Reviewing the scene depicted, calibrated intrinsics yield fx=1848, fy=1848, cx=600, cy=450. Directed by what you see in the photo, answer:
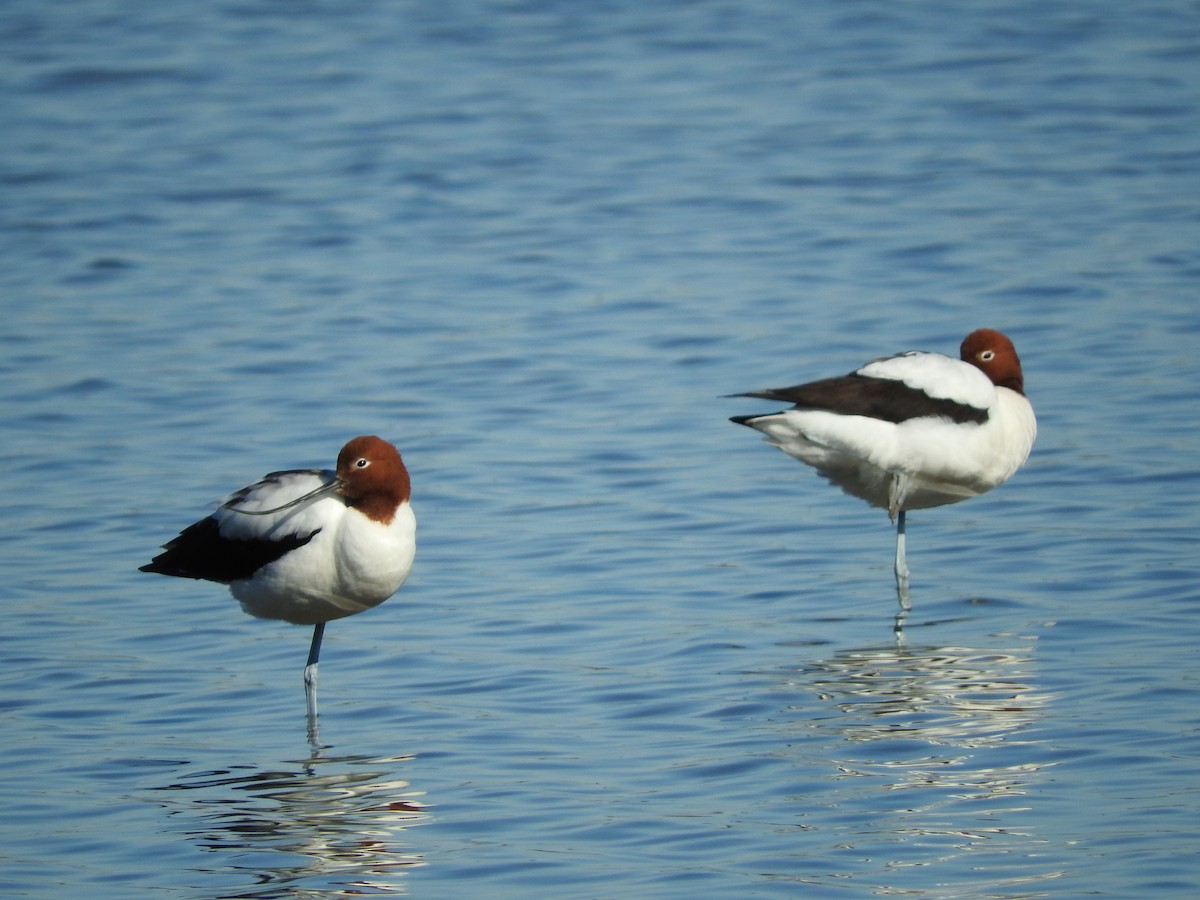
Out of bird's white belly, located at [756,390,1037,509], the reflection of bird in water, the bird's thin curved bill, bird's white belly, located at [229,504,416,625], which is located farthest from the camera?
bird's white belly, located at [756,390,1037,509]

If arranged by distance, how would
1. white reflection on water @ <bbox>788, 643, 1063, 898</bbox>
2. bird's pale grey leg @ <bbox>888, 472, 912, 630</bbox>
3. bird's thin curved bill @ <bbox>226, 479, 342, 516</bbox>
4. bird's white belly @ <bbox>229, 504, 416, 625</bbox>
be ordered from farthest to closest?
bird's pale grey leg @ <bbox>888, 472, 912, 630</bbox>
bird's thin curved bill @ <bbox>226, 479, 342, 516</bbox>
bird's white belly @ <bbox>229, 504, 416, 625</bbox>
white reflection on water @ <bbox>788, 643, 1063, 898</bbox>

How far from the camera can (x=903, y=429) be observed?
10133mm

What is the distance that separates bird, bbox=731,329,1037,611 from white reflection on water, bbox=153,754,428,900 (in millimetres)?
3515

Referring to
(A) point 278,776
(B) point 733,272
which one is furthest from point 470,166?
(A) point 278,776

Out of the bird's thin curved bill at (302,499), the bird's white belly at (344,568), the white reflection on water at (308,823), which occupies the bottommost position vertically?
the white reflection on water at (308,823)

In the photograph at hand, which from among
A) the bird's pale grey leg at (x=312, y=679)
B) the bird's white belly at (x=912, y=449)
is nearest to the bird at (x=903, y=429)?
the bird's white belly at (x=912, y=449)

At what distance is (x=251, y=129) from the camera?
25.1 m

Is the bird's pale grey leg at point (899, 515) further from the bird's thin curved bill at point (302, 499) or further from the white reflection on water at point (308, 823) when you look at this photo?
the white reflection on water at point (308, 823)

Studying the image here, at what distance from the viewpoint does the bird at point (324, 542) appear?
822cm

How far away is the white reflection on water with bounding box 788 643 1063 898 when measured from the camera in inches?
248

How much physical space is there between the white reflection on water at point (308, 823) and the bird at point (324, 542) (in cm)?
77

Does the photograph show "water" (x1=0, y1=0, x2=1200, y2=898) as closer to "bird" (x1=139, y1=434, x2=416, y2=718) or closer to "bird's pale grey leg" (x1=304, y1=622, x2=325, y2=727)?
"bird's pale grey leg" (x1=304, y1=622, x2=325, y2=727)

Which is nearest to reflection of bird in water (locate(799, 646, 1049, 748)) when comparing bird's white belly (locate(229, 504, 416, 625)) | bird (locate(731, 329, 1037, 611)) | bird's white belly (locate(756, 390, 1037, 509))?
bird (locate(731, 329, 1037, 611))

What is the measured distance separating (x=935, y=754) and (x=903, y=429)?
10.3ft
